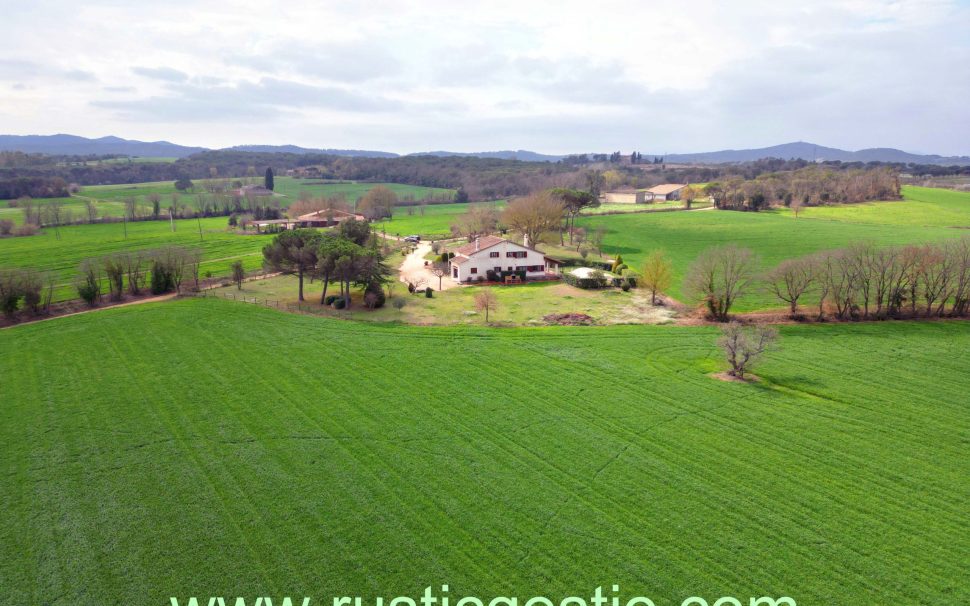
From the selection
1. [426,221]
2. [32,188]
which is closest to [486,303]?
A: [426,221]

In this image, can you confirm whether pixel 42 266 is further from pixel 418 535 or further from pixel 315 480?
pixel 418 535

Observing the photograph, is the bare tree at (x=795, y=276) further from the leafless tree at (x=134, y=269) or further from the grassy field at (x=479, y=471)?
the leafless tree at (x=134, y=269)

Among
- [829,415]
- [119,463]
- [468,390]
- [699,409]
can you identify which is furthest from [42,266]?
[829,415]

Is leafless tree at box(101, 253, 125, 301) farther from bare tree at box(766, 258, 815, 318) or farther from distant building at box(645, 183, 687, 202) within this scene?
distant building at box(645, 183, 687, 202)

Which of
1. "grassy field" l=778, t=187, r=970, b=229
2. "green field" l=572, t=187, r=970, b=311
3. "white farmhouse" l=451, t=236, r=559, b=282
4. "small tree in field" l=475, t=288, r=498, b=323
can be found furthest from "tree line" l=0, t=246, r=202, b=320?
"grassy field" l=778, t=187, r=970, b=229

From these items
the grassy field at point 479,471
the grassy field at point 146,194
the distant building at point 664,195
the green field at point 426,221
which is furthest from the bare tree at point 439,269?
the distant building at point 664,195
